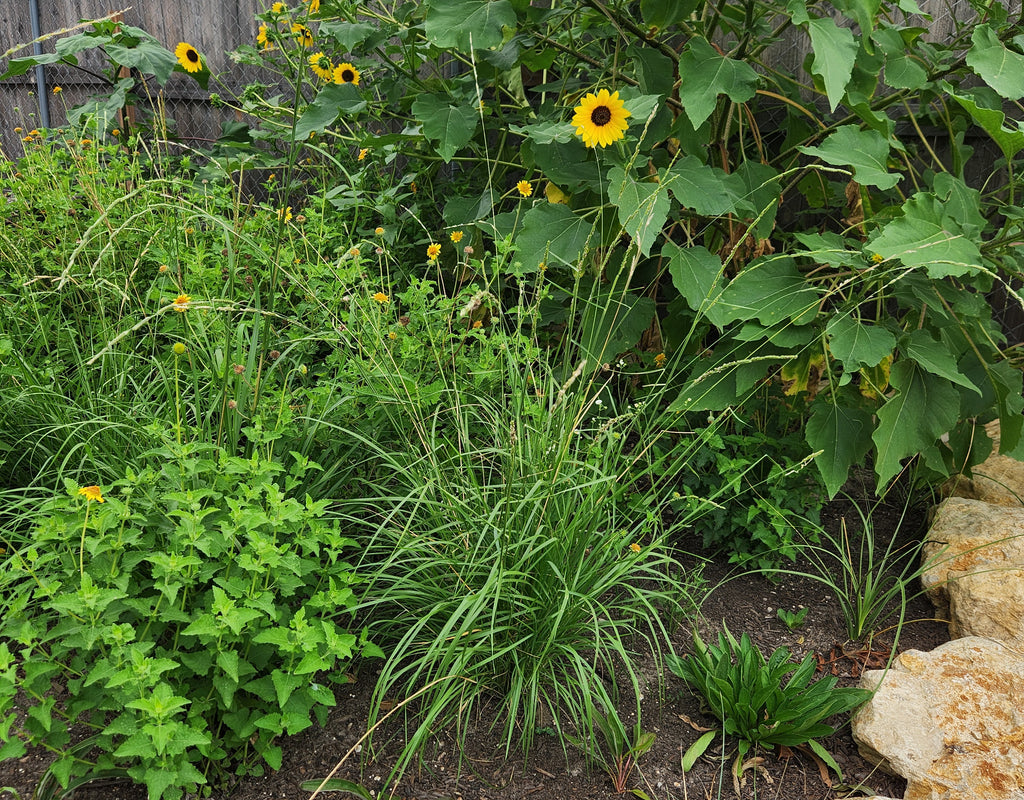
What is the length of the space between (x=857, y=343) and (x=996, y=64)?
2.44 ft

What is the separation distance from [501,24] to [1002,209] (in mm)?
1379

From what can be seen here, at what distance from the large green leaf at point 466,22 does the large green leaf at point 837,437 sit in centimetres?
130

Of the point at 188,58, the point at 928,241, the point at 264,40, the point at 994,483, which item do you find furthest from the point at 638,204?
the point at 188,58

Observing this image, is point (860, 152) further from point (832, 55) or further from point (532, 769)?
point (532, 769)

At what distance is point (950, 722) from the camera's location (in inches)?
67.2

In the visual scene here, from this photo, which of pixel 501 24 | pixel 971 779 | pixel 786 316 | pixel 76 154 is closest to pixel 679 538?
pixel 786 316

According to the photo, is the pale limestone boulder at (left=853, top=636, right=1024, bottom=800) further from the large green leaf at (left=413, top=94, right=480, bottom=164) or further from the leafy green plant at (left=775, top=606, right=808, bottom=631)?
the large green leaf at (left=413, top=94, right=480, bottom=164)

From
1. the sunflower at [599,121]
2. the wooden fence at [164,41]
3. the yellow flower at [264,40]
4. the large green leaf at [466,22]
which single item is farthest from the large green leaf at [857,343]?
the wooden fence at [164,41]

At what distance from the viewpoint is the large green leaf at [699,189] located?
2.02 metres

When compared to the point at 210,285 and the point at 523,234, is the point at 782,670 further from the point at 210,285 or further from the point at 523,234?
the point at 210,285

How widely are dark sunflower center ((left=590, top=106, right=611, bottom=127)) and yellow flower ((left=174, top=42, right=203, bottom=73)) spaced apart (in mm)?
2254

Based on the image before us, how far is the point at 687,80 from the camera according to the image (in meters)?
1.98

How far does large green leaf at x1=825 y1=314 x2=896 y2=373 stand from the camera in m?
1.85

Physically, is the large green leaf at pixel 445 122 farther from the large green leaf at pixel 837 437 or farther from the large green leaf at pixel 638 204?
the large green leaf at pixel 837 437
